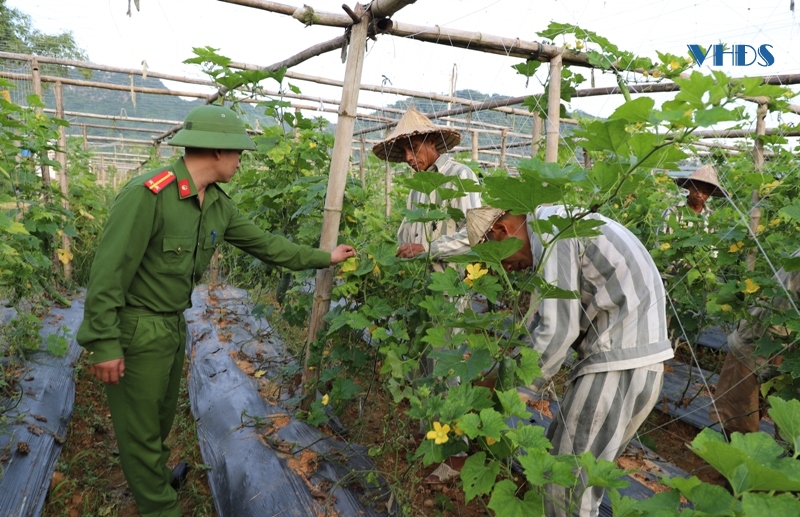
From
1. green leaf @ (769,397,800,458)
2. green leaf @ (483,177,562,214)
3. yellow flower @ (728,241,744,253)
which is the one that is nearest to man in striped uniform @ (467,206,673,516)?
green leaf @ (483,177,562,214)

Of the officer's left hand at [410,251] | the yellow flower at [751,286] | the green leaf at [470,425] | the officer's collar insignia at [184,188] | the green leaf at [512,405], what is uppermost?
the officer's collar insignia at [184,188]

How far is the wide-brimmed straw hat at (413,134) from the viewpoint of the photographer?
299cm

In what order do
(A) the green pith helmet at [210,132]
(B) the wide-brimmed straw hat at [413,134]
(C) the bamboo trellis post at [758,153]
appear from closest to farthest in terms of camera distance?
(A) the green pith helmet at [210,132] → (B) the wide-brimmed straw hat at [413,134] → (C) the bamboo trellis post at [758,153]

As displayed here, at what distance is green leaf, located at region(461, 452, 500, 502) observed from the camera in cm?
147

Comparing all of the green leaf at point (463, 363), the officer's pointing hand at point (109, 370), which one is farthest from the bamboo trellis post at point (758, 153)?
the officer's pointing hand at point (109, 370)

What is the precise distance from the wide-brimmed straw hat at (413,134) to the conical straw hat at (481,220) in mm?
1079

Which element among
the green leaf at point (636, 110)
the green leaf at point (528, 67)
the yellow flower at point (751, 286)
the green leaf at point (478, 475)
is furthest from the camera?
the green leaf at point (528, 67)

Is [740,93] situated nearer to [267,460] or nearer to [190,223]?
[190,223]

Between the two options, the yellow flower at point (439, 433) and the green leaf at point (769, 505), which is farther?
the yellow flower at point (439, 433)

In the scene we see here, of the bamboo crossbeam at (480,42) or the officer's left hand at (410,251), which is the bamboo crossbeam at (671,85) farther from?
the officer's left hand at (410,251)

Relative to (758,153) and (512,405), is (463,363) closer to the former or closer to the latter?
(512,405)

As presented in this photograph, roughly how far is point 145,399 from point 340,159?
1.45 meters

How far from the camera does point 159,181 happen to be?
224cm

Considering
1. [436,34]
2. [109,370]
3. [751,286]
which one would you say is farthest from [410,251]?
[751,286]
